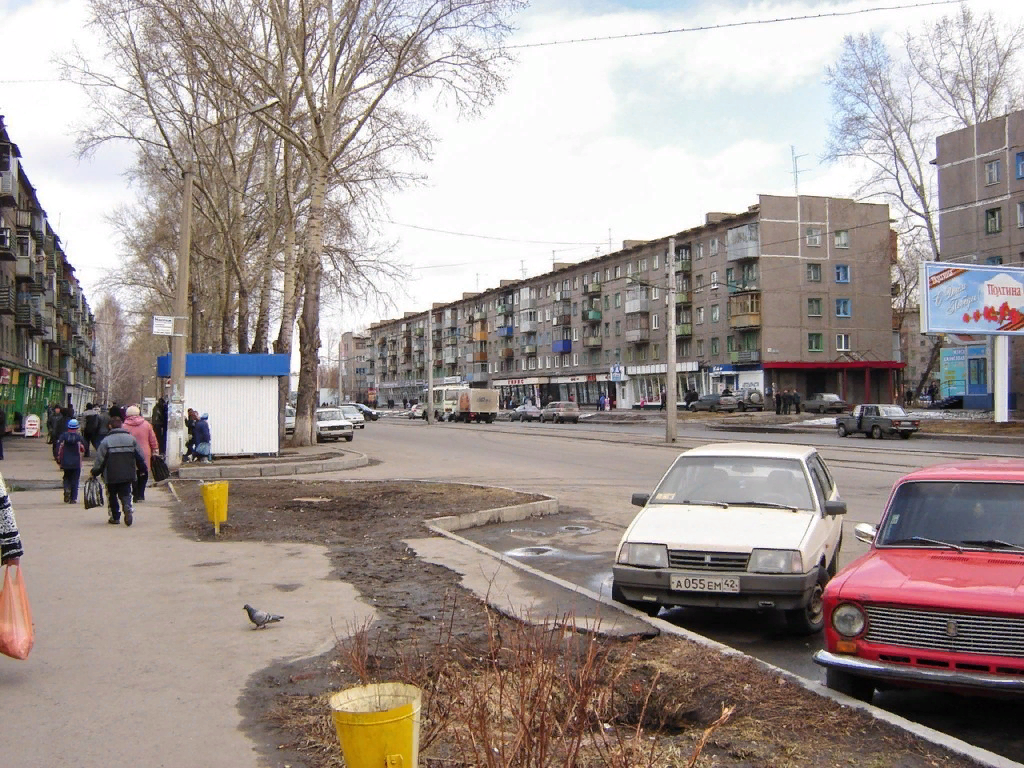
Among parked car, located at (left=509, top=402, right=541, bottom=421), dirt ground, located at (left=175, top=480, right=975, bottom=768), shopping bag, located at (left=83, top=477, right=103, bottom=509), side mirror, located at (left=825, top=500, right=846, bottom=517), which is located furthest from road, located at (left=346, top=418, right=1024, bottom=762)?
parked car, located at (left=509, top=402, right=541, bottom=421)

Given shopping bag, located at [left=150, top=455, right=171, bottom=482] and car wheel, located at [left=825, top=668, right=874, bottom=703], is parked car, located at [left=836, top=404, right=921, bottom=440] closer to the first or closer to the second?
shopping bag, located at [left=150, top=455, right=171, bottom=482]

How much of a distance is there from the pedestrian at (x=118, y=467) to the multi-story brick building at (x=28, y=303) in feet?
86.6

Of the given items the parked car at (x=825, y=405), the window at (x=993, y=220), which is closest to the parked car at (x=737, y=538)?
the parked car at (x=825, y=405)

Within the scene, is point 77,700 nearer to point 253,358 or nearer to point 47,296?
point 253,358

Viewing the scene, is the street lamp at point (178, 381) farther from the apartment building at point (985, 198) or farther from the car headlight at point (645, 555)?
the apartment building at point (985, 198)

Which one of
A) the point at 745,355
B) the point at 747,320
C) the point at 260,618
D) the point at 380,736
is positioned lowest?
the point at 260,618

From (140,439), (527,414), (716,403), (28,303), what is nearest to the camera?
(140,439)

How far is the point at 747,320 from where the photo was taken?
208 feet

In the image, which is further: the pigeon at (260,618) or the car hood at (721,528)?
the car hood at (721,528)

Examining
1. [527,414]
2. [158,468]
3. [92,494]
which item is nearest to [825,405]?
[527,414]

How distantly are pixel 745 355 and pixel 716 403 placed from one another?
7677 mm

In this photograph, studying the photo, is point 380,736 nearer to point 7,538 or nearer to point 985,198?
point 7,538

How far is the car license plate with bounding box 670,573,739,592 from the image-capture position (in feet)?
21.7

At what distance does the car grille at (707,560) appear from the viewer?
667 cm
